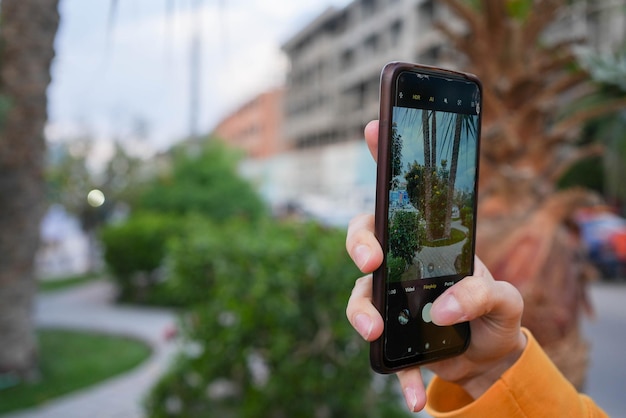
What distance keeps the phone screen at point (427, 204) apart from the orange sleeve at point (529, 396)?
97 mm

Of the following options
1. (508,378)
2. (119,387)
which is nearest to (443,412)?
(508,378)

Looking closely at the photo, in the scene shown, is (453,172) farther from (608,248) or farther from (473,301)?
(608,248)

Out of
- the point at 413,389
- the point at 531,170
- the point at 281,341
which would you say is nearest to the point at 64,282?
the point at 281,341

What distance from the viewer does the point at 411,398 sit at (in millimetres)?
1005

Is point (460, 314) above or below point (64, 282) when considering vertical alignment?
above

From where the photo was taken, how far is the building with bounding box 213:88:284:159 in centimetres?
4728

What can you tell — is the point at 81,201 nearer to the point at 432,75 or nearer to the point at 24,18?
the point at 24,18

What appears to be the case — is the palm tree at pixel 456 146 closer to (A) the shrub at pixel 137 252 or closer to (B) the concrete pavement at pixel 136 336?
(B) the concrete pavement at pixel 136 336

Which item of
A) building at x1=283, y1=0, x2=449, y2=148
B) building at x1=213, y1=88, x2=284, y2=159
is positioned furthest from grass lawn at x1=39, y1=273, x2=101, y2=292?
building at x1=213, y1=88, x2=284, y2=159

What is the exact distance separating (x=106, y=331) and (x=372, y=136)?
9.13 meters

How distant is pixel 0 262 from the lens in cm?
580

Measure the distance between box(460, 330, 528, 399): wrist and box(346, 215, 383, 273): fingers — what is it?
0.39 meters

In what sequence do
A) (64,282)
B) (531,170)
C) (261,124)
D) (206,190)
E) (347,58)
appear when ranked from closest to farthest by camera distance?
(531,170) < (206,190) < (64,282) < (347,58) < (261,124)

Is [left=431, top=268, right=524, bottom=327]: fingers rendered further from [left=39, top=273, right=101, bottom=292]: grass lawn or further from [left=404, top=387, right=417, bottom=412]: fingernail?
[left=39, top=273, right=101, bottom=292]: grass lawn
